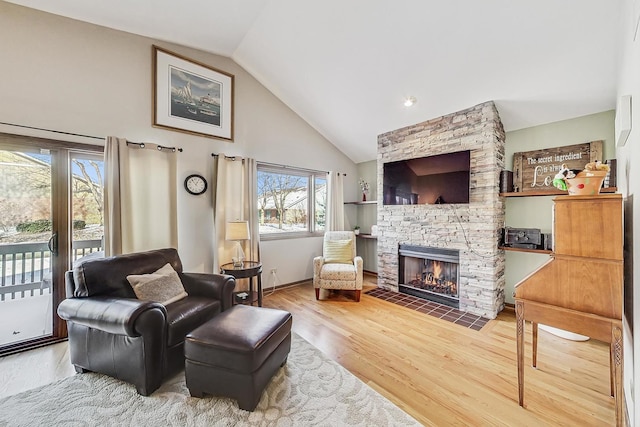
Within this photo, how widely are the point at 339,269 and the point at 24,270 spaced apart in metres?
3.33

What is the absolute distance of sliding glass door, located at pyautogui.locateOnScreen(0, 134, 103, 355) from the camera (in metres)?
2.33

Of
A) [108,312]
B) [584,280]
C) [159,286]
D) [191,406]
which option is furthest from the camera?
[159,286]

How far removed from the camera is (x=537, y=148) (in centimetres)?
308

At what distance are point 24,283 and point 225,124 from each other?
271 centimetres

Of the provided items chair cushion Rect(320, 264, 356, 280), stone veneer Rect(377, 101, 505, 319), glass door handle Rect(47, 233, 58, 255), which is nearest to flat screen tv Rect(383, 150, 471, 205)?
stone veneer Rect(377, 101, 505, 319)

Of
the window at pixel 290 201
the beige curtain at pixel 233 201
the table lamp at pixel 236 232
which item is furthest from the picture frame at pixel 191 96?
the table lamp at pixel 236 232

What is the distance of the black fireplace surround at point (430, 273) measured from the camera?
3.39m

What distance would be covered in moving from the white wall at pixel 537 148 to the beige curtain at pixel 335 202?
99.5 inches

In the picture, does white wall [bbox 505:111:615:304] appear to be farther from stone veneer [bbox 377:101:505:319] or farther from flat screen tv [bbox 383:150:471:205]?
flat screen tv [bbox 383:150:471:205]

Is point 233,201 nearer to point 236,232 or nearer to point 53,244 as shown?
point 236,232

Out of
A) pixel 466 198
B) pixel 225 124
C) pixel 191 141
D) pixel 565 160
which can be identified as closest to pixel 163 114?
pixel 191 141

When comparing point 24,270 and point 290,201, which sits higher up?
point 290,201

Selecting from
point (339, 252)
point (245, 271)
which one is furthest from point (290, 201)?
point (245, 271)

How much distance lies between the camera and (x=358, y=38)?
269 centimetres
